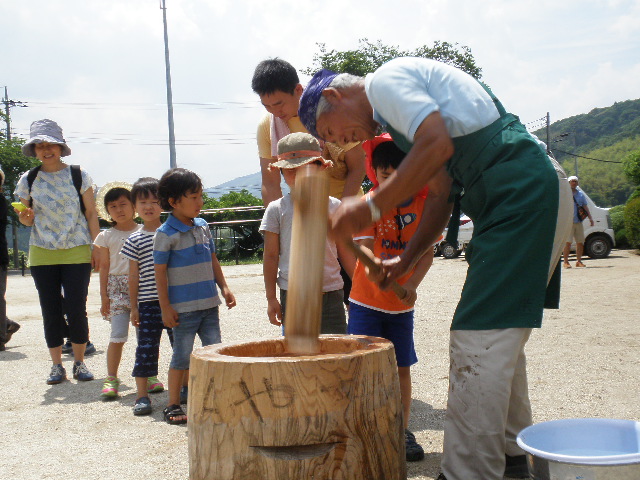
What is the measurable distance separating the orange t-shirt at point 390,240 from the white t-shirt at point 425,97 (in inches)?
42.1

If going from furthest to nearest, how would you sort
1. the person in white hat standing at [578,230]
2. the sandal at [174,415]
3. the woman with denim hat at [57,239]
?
the person in white hat standing at [578,230] < the woman with denim hat at [57,239] < the sandal at [174,415]

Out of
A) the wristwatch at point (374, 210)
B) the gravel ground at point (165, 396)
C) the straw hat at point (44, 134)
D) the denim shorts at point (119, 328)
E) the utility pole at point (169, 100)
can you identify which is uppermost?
the utility pole at point (169, 100)

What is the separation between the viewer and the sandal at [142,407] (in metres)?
4.29

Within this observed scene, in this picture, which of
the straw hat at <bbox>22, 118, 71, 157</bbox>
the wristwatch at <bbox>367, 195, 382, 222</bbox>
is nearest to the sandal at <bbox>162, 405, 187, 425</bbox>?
the wristwatch at <bbox>367, 195, 382, 222</bbox>

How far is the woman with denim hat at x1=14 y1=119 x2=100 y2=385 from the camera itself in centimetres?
534

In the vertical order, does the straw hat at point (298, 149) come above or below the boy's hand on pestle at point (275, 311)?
above

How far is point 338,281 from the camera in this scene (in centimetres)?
397

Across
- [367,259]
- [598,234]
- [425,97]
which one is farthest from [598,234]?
[425,97]

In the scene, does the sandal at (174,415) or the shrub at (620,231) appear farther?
the shrub at (620,231)

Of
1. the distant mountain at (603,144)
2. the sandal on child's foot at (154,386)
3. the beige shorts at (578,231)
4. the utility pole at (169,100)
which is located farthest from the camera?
the distant mountain at (603,144)

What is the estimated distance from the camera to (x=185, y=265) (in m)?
4.27

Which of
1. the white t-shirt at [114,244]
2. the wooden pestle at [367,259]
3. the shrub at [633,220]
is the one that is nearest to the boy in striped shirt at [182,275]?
the white t-shirt at [114,244]

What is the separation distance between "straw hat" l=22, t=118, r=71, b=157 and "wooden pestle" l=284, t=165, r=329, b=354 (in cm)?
355

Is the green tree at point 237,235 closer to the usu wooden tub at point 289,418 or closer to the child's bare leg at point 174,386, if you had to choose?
the child's bare leg at point 174,386
